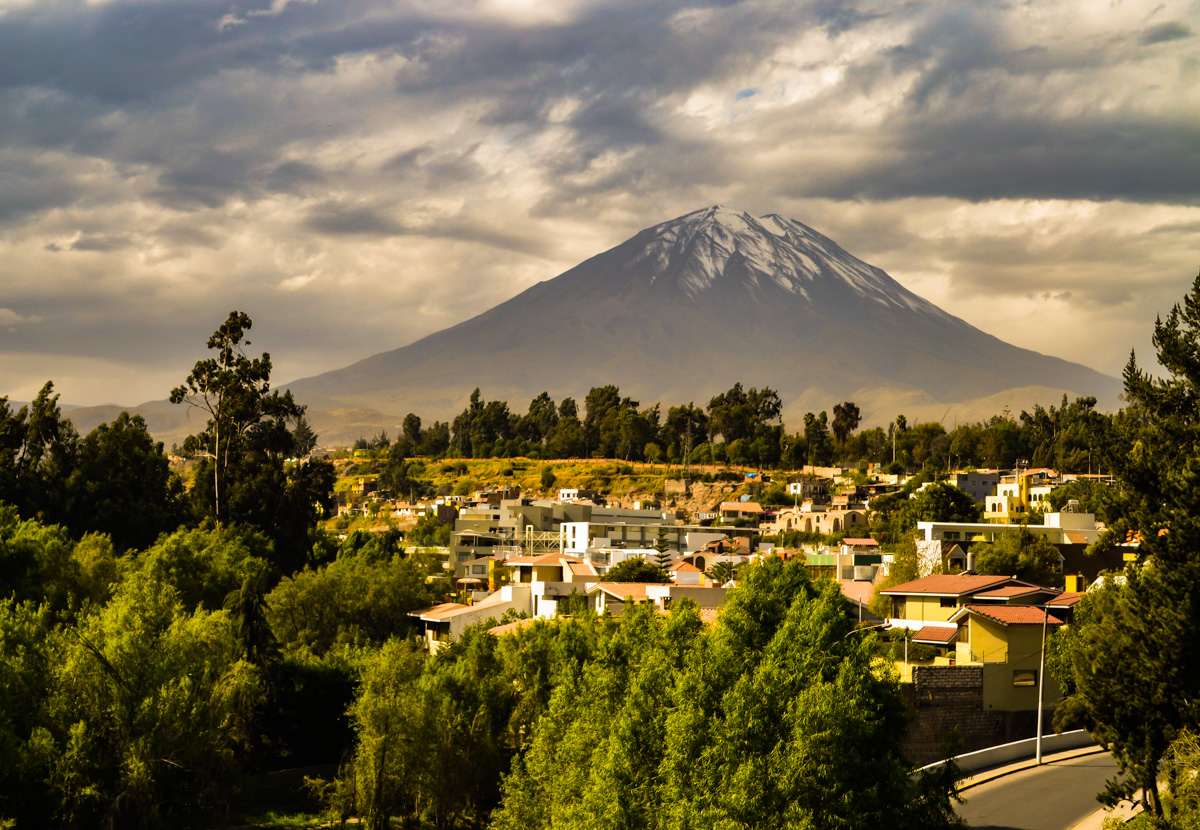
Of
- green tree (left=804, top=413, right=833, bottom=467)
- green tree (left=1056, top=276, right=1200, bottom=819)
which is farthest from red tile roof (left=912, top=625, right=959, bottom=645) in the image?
green tree (left=804, top=413, right=833, bottom=467)

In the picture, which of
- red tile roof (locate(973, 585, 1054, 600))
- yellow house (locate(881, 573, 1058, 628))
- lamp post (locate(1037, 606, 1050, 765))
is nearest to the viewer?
lamp post (locate(1037, 606, 1050, 765))

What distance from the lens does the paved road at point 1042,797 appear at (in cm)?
3095

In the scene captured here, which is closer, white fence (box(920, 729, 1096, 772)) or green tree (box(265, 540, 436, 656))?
white fence (box(920, 729, 1096, 772))

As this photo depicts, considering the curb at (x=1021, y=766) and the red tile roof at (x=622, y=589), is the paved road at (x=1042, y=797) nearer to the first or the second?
the curb at (x=1021, y=766)

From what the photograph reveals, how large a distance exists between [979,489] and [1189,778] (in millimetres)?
118911

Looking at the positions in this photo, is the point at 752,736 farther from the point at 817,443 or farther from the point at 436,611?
the point at 817,443

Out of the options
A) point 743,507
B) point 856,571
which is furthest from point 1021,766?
point 743,507

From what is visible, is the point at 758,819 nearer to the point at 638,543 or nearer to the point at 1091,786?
the point at 1091,786

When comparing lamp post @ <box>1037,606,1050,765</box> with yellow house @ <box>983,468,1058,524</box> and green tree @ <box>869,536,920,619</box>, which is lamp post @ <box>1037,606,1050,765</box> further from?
yellow house @ <box>983,468,1058,524</box>

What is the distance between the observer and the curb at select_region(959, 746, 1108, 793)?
3634 centimetres

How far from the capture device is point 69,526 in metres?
64.8

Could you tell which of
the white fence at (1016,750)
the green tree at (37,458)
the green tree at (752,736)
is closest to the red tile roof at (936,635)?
the white fence at (1016,750)

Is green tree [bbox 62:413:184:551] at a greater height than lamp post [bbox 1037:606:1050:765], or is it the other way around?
green tree [bbox 62:413:184:551]

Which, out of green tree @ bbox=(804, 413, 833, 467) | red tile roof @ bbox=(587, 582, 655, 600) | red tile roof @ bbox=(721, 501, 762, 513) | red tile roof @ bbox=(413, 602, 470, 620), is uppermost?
green tree @ bbox=(804, 413, 833, 467)
